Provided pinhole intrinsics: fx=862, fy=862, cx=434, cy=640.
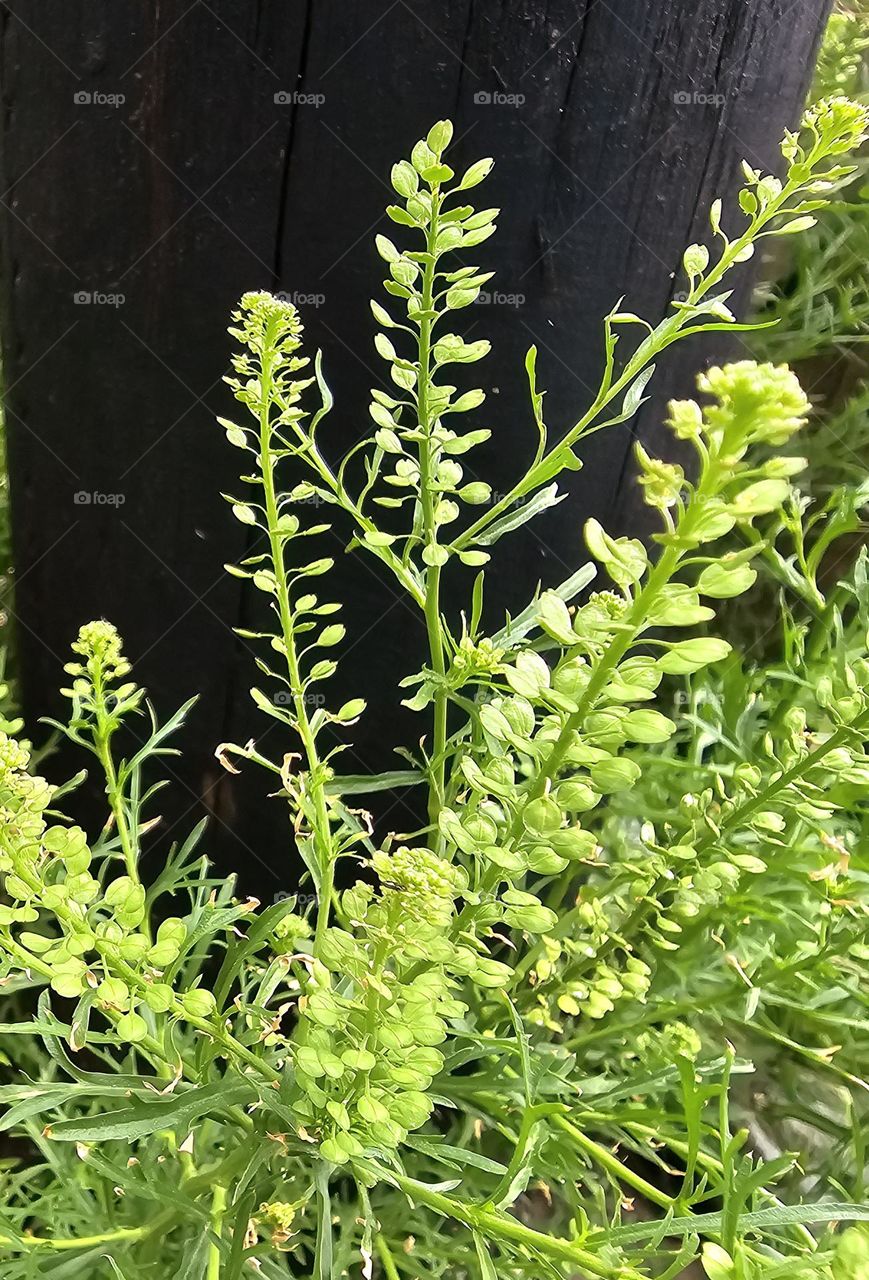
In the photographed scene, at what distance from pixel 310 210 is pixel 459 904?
0.53 m

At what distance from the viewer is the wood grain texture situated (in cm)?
47

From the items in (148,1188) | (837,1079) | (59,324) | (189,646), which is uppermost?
(59,324)

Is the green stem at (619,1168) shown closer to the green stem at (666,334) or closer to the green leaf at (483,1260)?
the green leaf at (483,1260)

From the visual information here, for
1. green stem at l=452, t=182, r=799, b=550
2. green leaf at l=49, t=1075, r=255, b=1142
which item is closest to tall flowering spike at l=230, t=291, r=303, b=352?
green stem at l=452, t=182, r=799, b=550

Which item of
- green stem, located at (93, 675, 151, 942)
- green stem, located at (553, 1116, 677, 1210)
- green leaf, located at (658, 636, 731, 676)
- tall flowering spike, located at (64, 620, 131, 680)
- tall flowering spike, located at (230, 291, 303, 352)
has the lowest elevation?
green stem, located at (553, 1116, 677, 1210)

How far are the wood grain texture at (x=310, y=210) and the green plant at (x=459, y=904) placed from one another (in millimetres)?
38

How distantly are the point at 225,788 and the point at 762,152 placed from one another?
61 centimetres

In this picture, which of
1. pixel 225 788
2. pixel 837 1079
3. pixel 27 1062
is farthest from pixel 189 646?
pixel 837 1079

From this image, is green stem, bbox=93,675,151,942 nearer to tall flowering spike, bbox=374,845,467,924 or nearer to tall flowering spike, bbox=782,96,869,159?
tall flowering spike, bbox=374,845,467,924

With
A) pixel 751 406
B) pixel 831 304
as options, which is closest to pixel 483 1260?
pixel 751 406

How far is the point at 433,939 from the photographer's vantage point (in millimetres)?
299

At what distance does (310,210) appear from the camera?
0.52m

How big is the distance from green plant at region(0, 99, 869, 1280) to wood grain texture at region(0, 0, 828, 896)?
4 cm

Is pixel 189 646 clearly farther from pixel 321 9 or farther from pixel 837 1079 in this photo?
pixel 837 1079
